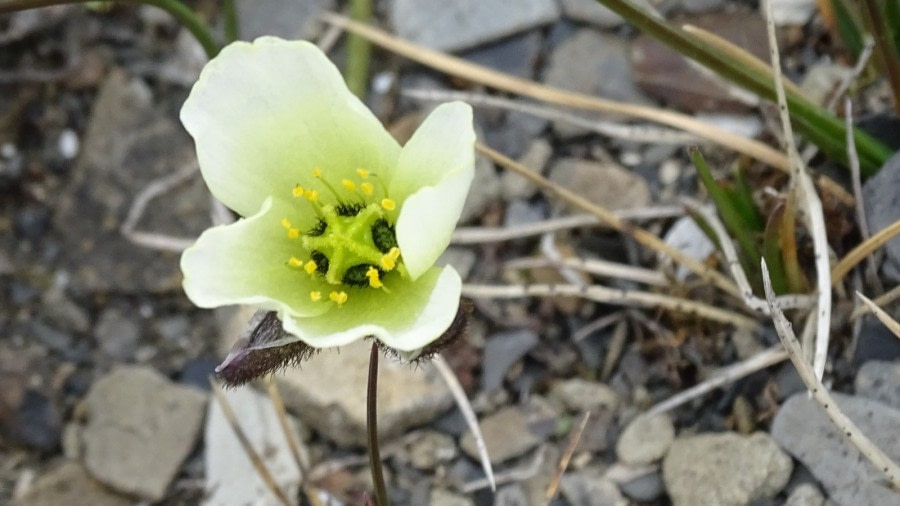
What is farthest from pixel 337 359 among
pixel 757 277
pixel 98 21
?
pixel 98 21

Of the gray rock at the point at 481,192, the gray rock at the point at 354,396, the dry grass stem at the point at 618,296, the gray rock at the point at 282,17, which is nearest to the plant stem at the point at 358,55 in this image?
the gray rock at the point at 282,17

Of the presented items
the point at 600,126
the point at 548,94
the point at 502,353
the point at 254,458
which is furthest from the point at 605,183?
the point at 254,458

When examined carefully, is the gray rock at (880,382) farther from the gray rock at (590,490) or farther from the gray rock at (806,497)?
the gray rock at (590,490)

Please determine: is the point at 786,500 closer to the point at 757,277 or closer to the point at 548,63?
the point at 757,277

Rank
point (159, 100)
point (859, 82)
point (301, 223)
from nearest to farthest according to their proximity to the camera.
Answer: point (301, 223)
point (859, 82)
point (159, 100)

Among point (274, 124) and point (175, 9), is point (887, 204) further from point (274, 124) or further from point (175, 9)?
point (175, 9)

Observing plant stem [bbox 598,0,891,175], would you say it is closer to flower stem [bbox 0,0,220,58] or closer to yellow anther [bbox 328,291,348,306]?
yellow anther [bbox 328,291,348,306]

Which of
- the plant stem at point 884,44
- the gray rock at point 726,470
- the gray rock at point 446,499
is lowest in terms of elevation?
the gray rock at point 446,499
